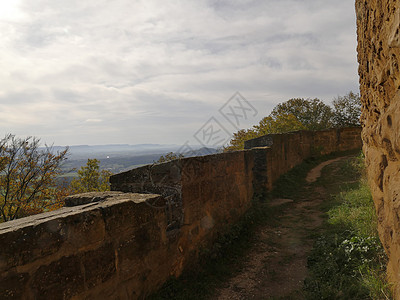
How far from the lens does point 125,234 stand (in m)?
2.82

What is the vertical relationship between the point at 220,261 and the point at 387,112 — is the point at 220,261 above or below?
below

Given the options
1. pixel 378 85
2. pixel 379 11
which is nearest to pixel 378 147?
pixel 378 85

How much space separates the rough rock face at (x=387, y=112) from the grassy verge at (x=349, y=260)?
16.5 inches

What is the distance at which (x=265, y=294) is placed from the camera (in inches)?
136

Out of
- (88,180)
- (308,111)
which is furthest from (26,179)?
(308,111)

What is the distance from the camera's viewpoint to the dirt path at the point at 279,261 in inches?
138

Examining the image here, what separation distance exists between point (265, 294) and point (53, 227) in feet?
8.59

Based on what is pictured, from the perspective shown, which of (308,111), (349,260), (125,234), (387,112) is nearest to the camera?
(387,112)

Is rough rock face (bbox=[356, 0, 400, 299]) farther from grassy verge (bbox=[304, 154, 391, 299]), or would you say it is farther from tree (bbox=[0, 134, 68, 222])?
tree (bbox=[0, 134, 68, 222])

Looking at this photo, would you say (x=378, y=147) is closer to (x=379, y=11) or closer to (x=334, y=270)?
(x=379, y=11)

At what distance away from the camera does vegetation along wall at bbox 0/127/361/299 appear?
6.63 ft

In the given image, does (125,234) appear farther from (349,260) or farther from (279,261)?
(349,260)

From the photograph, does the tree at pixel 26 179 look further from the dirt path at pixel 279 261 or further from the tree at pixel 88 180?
the dirt path at pixel 279 261

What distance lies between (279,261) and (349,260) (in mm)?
1065
